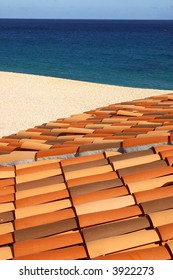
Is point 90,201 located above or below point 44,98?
below

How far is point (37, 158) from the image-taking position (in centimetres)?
322

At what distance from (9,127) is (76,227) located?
12.6 meters

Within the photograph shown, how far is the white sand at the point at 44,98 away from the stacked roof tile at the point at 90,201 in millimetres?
10740

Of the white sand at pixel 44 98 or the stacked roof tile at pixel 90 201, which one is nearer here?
the stacked roof tile at pixel 90 201

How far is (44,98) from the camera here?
787 inches

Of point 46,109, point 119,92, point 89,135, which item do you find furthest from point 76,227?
point 119,92

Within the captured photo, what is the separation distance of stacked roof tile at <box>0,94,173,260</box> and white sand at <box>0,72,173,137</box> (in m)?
10.7

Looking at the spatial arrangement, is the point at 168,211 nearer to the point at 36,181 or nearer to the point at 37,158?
the point at 36,181

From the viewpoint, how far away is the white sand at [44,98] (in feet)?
52.0

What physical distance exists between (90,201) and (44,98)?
1789cm

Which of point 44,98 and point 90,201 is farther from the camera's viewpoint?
point 44,98

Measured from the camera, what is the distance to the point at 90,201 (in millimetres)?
2361

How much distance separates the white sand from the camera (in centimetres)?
1586
